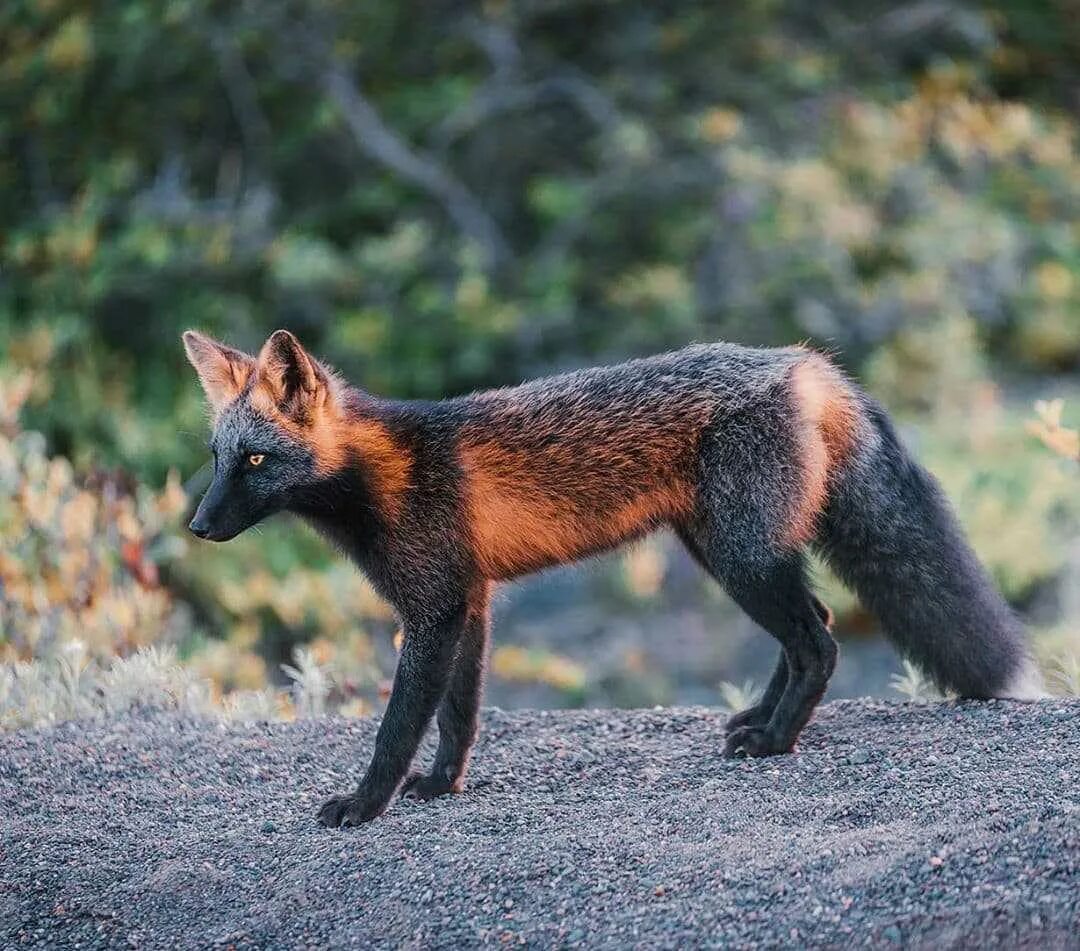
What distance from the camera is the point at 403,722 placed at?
4.90 m

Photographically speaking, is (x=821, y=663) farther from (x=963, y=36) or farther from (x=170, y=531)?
(x=963, y=36)

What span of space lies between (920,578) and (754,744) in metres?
0.86

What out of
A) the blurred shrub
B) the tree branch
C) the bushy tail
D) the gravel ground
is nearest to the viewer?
the gravel ground

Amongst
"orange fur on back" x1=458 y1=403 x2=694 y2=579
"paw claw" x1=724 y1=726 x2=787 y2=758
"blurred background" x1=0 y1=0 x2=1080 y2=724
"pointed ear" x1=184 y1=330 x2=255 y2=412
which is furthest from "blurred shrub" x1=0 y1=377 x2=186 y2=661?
"paw claw" x1=724 y1=726 x2=787 y2=758

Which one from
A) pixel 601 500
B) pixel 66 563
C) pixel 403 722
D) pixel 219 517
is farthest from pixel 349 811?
pixel 66 563

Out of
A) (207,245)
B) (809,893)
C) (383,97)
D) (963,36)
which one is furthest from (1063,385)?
(809,893)

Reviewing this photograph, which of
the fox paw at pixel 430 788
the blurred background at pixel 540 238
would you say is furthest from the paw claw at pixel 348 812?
the blurred background at pixel 540 238

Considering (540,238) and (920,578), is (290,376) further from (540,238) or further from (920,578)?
(540,238)

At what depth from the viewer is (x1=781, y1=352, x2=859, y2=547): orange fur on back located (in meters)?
5.14

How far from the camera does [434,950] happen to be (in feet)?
12.7

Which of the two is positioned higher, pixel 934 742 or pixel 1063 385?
pixel 934 742

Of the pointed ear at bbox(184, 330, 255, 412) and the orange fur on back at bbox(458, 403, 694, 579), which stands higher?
the pointed ear at bbox(184, 330, 255, 412)

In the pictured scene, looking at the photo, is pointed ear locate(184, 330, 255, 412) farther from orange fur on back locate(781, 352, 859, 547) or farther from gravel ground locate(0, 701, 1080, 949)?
orange fur on back locate(781, 352, 859, 547)

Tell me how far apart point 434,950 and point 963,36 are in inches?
499
